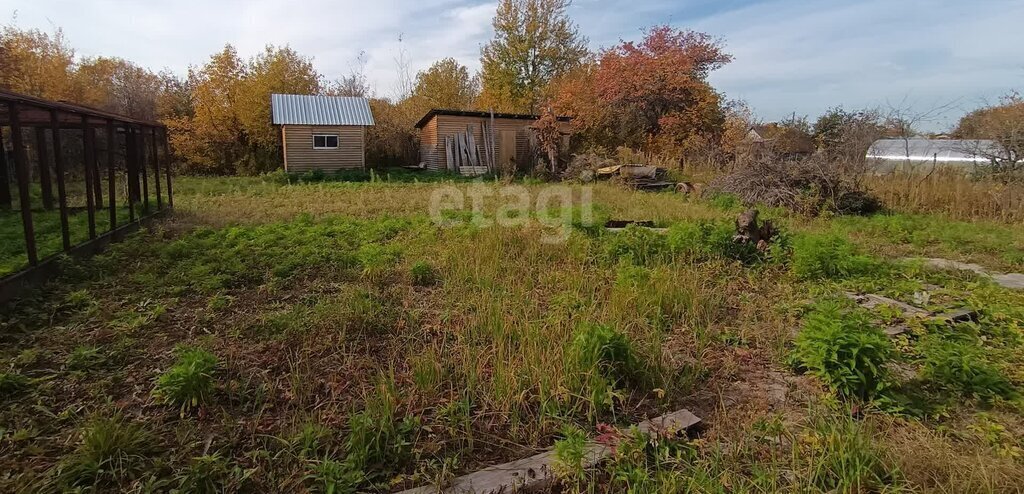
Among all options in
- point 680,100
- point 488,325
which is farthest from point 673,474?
point 680,100

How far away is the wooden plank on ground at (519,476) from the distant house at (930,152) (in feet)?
36.0

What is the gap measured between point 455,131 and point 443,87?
9.81m

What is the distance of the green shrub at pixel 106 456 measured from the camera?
6.29ft

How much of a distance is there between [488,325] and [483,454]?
1.23 meters

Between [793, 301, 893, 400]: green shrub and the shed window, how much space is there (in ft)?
59.4

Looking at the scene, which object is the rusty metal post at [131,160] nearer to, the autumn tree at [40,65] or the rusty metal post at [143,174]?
the rusty metal post at [143,174]

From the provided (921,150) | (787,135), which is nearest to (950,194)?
(921,150)

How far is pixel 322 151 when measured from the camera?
59.2 feet

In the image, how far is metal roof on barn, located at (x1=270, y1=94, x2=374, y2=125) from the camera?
Answer: 57.1 feet

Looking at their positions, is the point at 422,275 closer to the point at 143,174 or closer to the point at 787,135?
the point at 143,174

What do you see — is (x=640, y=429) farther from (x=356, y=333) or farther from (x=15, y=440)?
(x=15, y=440)

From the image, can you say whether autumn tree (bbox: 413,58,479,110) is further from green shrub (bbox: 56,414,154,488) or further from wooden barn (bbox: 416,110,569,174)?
green shrub (bbox: 56,414,154,488)

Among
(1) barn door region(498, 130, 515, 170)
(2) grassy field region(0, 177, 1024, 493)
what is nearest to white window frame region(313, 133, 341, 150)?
(1) barn door region(498, 130, 515, 170)

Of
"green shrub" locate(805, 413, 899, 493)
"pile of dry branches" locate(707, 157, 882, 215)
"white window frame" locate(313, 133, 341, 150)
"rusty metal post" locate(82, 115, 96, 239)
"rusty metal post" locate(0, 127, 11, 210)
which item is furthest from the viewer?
"white window frame" locate(313, 133, 341, 150)
